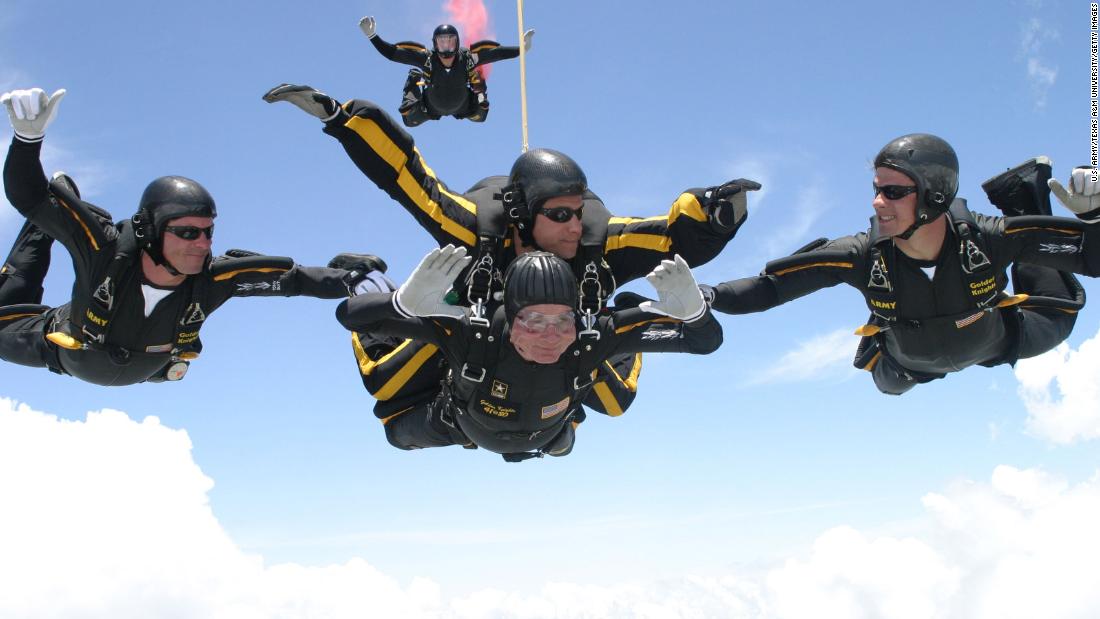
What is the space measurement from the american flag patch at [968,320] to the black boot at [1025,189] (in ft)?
3.15

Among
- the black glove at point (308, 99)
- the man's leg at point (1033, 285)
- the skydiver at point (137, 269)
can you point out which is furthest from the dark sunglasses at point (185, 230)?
the man's leg at point (1033, 285)

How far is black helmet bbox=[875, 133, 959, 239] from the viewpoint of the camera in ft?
26.7

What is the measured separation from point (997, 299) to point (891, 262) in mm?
1046

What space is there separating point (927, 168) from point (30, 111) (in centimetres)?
684

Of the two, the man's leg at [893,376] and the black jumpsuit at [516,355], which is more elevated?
the man's leg at [893,376]

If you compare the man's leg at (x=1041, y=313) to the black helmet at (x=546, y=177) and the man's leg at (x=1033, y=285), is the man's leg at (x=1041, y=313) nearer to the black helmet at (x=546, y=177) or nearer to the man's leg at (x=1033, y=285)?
the man's leg at (x=1033, y=285)

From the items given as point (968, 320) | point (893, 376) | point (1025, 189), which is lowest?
point (968, 320)

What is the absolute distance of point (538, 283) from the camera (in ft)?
24.5

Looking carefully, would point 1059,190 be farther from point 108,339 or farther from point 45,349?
point 45,349

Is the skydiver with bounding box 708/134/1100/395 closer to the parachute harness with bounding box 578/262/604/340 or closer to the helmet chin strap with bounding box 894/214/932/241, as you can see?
Result: the helmet chin strap with bounding box 894/214/932/241

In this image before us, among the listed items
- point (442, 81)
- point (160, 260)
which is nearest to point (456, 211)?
point (160, 260)

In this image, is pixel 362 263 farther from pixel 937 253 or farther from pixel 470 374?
pixel 937 253

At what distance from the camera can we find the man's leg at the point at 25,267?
10.1m

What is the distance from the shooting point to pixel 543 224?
8242 millimetres
